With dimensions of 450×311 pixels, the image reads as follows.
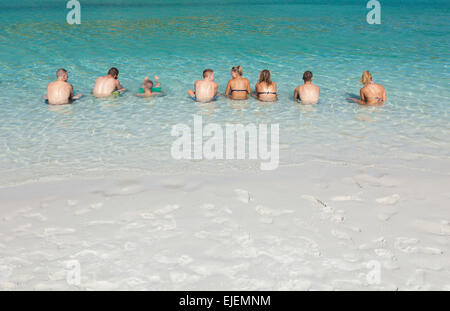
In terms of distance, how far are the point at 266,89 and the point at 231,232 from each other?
592 centimetres

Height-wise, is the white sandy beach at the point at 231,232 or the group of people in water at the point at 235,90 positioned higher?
the group of people in water at the point at 235,90

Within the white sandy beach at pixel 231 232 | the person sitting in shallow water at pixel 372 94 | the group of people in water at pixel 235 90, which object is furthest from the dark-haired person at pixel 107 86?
the person sitting in shallow water at pixel 372 94

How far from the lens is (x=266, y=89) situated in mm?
9836

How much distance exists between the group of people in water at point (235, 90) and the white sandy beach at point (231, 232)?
4.09 metres

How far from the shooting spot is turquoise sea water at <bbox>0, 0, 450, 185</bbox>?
6938 mm

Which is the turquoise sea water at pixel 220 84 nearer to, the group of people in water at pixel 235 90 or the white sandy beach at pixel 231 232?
the group of people in water at pixel 235 90

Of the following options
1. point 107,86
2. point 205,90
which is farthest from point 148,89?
point 205,90

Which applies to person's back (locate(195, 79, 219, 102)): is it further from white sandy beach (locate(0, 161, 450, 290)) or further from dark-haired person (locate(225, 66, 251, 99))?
white sandy beach (locate(0, 161, 450, 290))

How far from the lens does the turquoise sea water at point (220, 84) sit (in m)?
6.94

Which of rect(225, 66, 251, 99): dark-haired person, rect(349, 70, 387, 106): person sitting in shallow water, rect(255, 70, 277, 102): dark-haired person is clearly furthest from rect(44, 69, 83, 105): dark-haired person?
rect(349, 70, 387, 106): person sitting in shallow water

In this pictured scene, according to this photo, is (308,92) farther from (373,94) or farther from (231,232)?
(231,232)

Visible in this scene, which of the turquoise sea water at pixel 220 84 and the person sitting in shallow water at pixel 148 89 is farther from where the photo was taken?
the person sitting in shallow water at pixel 148 89

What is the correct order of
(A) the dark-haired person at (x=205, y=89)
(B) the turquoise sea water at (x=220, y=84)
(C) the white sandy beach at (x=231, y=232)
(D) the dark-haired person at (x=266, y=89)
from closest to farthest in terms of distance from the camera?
(C) the white sandy beach at (x=231, y=232)
(B) the turquoise sea water at (x=220, y=84)
(D) the dark-haired person at (x=266, y=89)
(A) the dark-haired person at (x=205, y=89)
